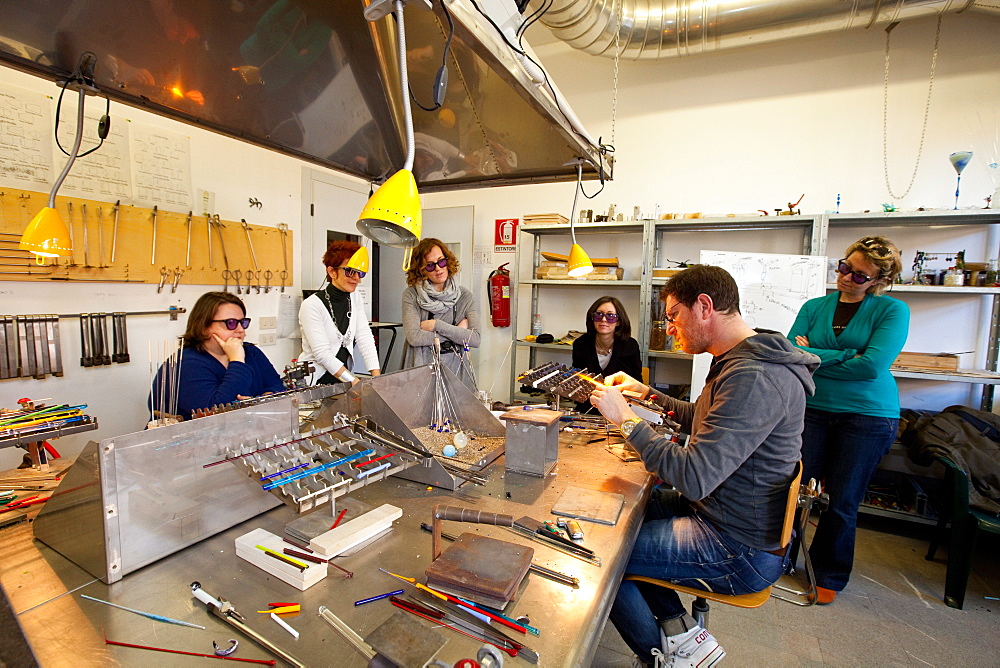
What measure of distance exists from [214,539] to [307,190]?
342 cm

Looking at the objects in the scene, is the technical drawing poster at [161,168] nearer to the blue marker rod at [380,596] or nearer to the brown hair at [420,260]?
the brown hair at [420,260]

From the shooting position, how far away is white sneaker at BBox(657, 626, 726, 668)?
134cm

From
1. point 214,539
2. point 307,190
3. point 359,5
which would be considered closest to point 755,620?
point 214,539

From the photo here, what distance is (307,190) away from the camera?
12.7ft

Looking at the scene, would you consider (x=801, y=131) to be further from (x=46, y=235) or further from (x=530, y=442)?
(x=46, y=235)

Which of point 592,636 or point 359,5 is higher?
point 359,5

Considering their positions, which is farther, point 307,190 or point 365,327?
point 307,190

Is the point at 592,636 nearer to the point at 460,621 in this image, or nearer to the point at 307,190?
the point at 460,621

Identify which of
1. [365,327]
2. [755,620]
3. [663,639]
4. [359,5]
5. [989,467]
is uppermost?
[359,5]

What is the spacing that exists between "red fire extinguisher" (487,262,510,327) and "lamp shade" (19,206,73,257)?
297cm

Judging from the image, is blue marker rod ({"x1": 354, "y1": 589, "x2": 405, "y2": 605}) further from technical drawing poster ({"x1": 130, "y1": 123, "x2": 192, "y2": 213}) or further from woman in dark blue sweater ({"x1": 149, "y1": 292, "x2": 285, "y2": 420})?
technical drawing poster ({"x1": 130, "y1": 123, "x2": 192, "y2": 213})

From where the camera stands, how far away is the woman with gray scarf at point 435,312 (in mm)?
2604

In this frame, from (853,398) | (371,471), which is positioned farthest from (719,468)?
(853,398)

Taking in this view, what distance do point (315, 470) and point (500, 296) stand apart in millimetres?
3320
